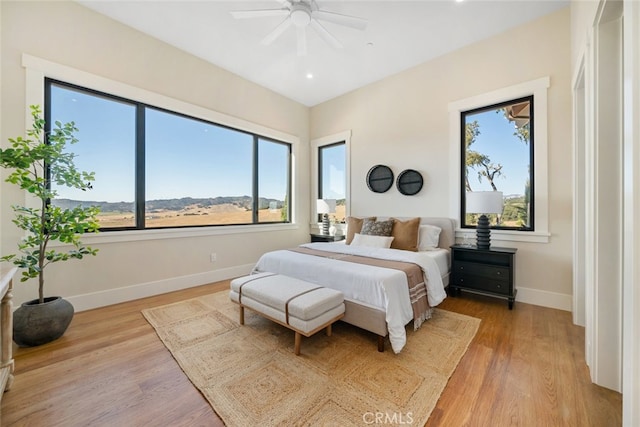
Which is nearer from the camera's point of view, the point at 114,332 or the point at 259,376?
the point at 259,376

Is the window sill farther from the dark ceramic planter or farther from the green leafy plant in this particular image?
the dark ceramic planter

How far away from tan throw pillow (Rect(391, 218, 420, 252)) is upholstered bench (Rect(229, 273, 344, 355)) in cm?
147

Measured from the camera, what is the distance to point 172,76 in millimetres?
3457

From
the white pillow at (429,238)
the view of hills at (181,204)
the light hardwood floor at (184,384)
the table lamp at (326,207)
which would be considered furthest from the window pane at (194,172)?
the white pillow at (429,238)

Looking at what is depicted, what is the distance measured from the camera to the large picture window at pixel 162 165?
285 centimetres

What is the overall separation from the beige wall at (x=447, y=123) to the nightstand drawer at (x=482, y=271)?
407mm

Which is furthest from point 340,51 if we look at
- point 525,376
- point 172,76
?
point 525,376

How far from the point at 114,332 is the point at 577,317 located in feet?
14.3

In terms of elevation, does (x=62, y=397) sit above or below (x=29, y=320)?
below

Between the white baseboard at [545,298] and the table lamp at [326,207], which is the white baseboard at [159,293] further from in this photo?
the table lamp at [326,207]

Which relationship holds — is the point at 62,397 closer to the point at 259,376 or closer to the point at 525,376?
the point at 259,376

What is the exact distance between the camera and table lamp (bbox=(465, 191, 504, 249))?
2781mm

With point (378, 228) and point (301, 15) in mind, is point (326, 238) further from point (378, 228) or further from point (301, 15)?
point (301, 15)

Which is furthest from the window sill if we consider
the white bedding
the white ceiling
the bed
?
the white ceiling
